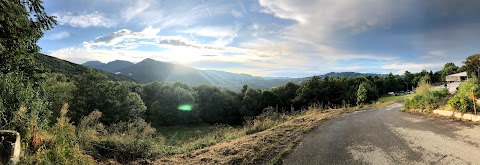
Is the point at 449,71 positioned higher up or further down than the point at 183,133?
higher up

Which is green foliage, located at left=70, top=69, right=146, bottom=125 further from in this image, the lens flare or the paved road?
the paved road

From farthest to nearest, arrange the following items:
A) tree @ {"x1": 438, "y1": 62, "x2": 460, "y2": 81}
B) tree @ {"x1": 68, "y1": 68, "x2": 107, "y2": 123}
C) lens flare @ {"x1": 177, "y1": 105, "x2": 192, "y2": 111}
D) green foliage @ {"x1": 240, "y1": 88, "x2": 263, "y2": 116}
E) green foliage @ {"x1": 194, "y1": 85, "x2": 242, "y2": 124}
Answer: tree @ {"x1": 438, "y1": 62, "x2": 460, "y2": 81}
green foliage @ {"x1": 194, "y1": 85, "x2": 242, "y2": 124}
green foliage @ {"x1": 240, "y1": 88, "x2": 263, "y2": 116}
lens flare @ {"x1": 177, "y1": 105, "x2": 192, "y2": 111}
tree @ {"x1": 68, "y1": 68, "x2": 107, "y2": 123}

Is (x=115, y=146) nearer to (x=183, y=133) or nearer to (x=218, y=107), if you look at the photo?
(x=183, y=133)

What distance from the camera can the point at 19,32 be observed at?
769 centimetres

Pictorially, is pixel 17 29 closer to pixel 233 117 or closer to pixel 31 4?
pixel 31 4

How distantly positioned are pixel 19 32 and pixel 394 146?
35.7 ft

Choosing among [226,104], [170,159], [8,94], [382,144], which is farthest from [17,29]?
[226,104]

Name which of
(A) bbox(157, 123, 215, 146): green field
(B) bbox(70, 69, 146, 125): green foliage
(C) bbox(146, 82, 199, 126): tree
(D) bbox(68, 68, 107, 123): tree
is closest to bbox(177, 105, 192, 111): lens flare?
(C) bbox(146, 82, 199, 126): tree

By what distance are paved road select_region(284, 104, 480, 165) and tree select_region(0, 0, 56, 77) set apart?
8.13 m

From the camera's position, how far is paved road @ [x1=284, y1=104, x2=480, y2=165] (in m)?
5.86

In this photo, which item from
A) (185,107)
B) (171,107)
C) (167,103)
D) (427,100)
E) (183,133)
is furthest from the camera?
(185,107)

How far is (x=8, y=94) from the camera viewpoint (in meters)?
6.39

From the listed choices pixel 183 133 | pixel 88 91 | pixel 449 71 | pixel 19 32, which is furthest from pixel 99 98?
pixel 449 71

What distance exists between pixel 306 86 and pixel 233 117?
→ 19.2 metres
